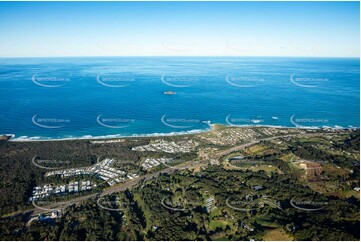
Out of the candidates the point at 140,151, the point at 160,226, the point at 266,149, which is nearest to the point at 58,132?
the point at 140,151

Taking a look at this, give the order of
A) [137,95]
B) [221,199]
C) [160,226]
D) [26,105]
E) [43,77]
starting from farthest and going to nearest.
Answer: [43,77] → [137,95] → [26,105] → [221,199] → [160,226]

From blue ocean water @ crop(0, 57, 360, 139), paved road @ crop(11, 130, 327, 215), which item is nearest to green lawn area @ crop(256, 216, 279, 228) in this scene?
paved road @ crop(11, 130, 327, 215)

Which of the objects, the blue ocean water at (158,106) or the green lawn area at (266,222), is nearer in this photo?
the green lawn area at (266,222)

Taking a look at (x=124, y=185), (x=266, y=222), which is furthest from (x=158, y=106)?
(x=266, y=222)

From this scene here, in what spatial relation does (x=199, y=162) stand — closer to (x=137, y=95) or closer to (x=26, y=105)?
(x=137, y=95)

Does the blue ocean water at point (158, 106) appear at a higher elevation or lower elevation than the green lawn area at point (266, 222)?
higher

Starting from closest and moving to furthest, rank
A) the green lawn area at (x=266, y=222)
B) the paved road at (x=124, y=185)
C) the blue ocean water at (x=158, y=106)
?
the green lawn area at (x=266, y=222), the paved road at (x=124, y=185), the blue ocean water at (x=158, y=106)

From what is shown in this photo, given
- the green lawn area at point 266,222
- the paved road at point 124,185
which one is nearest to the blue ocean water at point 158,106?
the paved road at point 124,185

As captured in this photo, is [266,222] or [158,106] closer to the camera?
[266,222]

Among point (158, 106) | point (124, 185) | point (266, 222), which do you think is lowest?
point (124, 185)

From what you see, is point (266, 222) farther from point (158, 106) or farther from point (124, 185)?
point (158, 106)

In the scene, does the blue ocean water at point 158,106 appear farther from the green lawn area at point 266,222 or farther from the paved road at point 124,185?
the green lawn area at point 266,222
